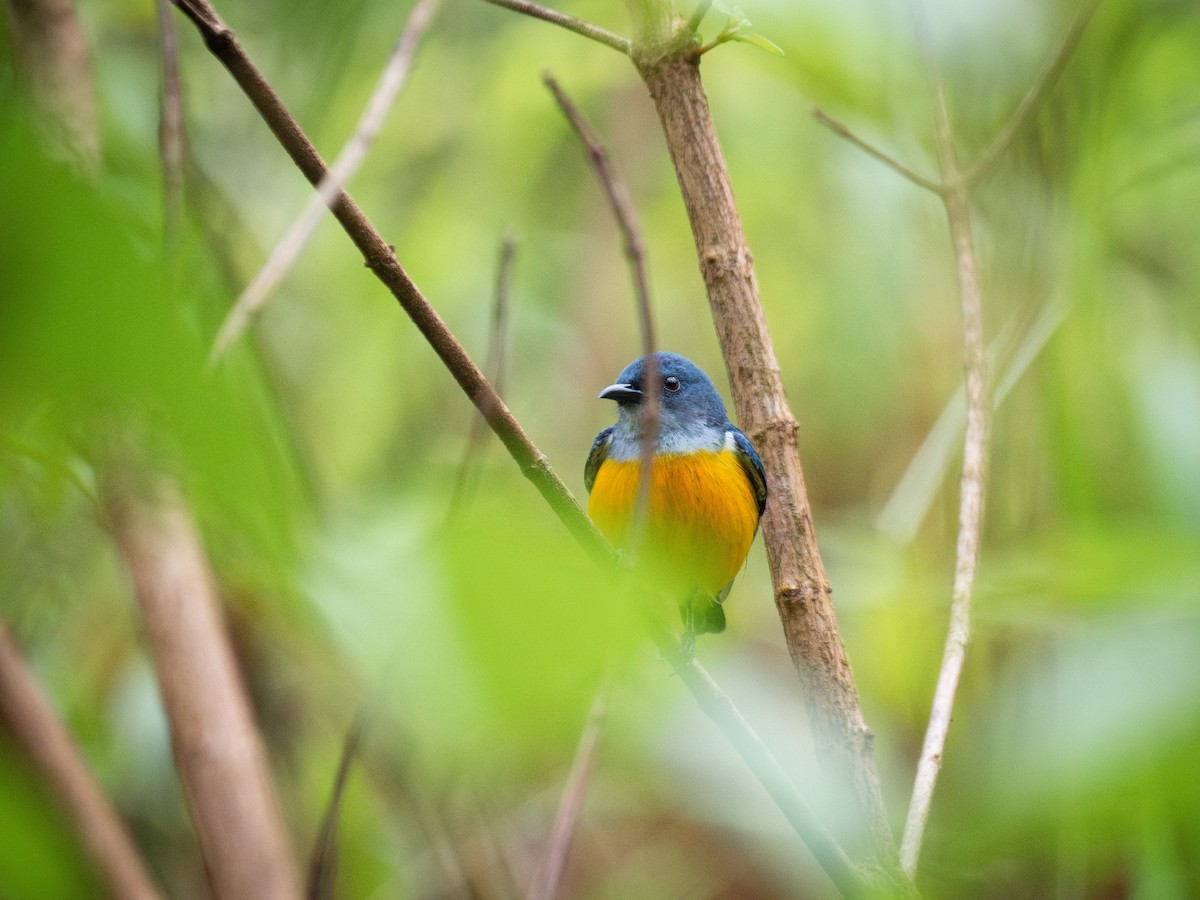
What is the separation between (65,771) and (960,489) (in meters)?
1.58

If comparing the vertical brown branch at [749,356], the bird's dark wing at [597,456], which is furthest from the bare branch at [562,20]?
the bird's dark wing at [597,456]

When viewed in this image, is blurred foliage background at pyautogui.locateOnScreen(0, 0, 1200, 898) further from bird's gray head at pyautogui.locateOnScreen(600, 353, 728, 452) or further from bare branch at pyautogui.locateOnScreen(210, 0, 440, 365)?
bird's gray head at pyautogui.locateOnScreen(600, 353, 728, 452)

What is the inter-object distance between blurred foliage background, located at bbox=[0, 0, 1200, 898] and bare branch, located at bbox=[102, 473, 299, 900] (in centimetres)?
15

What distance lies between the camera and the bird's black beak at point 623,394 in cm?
339

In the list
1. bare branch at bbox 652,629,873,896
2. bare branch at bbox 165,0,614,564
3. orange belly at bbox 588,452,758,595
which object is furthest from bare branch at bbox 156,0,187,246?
orange belly at bbox 588,452,758,595

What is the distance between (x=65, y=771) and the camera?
996mm

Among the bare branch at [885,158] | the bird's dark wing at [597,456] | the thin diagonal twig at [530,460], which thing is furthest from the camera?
the bird's dark wing at [597,456]

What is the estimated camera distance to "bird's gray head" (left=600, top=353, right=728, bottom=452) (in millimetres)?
3455

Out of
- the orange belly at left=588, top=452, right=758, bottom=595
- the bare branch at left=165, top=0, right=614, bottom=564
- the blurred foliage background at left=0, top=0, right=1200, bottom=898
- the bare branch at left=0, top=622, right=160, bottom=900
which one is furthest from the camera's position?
the orange belly at left=588, top=452, right=758, bottom=595

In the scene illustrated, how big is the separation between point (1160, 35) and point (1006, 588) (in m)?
1.85

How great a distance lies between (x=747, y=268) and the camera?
1.95m

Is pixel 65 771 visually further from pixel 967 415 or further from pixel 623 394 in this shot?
pixel 623 394

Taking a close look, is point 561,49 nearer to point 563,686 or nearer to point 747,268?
point 747,268

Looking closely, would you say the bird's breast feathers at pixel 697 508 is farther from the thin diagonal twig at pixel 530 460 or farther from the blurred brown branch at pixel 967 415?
the thin diagonal twig at pixel 530 460
